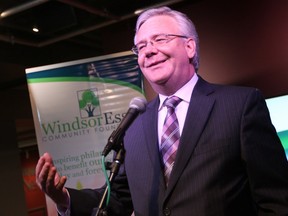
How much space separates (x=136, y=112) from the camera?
4.65ft

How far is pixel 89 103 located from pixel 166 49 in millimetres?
2160

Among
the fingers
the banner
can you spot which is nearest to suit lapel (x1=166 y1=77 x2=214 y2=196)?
the fingers

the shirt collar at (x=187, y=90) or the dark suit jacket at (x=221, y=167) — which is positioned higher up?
the shirt collar at (x=187, y=90)

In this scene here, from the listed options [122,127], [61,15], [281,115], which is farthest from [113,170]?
[61,15]

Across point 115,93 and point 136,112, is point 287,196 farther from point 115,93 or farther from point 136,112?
point 115,93

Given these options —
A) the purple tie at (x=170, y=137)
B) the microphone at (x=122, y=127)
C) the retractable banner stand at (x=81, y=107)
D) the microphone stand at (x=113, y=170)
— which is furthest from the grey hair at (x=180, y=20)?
the retractable banner stand at (x=81, y=107)

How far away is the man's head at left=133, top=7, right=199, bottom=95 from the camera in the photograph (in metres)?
1.62

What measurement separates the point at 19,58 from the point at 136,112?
473 cm

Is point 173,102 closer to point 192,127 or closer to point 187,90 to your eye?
point 187,90

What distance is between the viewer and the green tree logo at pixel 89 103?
12.0 ft

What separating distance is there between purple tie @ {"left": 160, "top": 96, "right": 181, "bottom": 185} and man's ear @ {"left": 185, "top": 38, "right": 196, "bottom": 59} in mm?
210

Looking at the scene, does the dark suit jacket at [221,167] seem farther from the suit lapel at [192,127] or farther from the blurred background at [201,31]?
the blurred background at [201,31]

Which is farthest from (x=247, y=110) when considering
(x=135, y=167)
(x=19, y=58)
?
(x=19, y=58)

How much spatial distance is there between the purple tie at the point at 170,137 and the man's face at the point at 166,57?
0.06 metres
